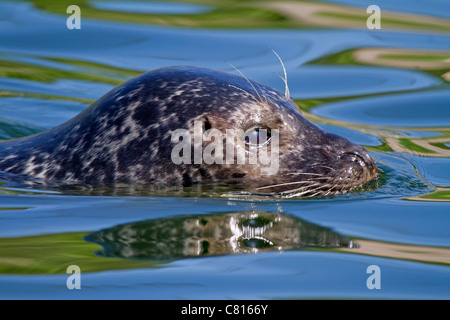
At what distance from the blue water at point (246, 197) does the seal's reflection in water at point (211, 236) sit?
0.15 ft

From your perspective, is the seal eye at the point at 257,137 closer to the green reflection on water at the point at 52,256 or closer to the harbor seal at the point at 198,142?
the harbor seal at the point at 198,142

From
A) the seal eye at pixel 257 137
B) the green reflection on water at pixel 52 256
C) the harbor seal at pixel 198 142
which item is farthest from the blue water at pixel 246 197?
the seal eye at pixel 257 137

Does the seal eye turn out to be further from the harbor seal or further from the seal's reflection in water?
the seal's reflection in water

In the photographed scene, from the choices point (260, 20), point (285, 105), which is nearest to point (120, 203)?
point (285, 105)

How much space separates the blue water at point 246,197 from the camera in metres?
4.24

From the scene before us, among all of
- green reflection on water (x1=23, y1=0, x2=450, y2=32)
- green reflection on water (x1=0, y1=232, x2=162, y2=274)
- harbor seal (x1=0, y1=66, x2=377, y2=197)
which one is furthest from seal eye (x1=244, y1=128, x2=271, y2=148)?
green reflection on water (x1=23, y1=0, x2=450, y2=32)

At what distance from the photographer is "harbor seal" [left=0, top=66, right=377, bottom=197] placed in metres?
5.73

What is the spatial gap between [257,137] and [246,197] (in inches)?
20.1

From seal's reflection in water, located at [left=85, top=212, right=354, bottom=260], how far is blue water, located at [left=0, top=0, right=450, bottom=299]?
0.15 feet

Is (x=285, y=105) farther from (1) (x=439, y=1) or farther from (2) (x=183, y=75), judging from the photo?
(1) (x=439, y=1)

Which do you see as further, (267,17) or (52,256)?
(267,17)

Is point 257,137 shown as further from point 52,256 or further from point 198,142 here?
point 52,256

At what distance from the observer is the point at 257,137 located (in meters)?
5.88

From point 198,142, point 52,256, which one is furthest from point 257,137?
point 52,256
